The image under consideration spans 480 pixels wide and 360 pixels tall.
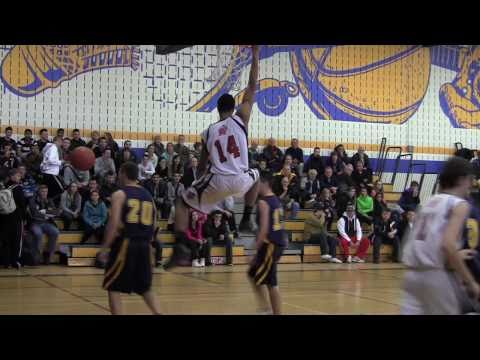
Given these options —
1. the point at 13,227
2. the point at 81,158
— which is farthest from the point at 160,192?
the point at 81,158

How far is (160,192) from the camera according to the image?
1619 cm

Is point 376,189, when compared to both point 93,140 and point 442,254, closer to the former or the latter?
point 93,140

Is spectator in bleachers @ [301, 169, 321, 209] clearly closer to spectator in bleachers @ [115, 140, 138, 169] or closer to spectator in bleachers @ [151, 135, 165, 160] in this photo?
spectator in bleachers @ [151, 135, 165, 160]

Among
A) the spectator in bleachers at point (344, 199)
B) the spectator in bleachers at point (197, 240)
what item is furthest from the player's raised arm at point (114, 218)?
the spectator in bleachers at point (344, 199)

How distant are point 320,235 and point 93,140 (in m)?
6.07

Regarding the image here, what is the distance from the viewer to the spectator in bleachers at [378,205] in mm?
17609

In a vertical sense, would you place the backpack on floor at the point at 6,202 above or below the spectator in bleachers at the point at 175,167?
below

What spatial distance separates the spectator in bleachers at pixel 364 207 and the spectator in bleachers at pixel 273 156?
2.30 metres

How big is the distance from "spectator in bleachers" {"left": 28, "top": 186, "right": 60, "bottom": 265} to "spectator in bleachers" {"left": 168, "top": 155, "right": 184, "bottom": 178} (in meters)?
3.47

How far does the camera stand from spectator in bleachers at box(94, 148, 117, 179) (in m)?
16.0

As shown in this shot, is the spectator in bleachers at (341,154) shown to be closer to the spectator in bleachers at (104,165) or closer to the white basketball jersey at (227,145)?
the spectator in bleachers at (104,165)

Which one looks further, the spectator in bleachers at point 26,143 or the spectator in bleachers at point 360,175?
the spectator in bleachers at point 360,175
